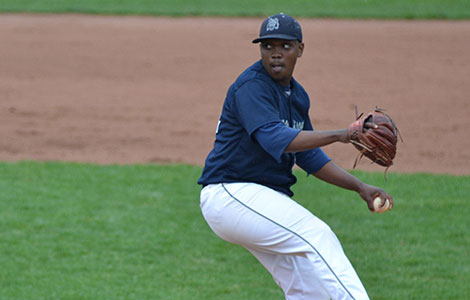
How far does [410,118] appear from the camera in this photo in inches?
420

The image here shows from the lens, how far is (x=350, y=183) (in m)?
3.88

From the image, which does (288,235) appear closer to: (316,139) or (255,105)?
(316,139)

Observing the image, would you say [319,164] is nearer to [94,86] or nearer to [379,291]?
[379,291]

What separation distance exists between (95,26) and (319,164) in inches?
547

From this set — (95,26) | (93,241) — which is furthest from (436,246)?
(95,26)

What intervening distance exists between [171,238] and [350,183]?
105 inches

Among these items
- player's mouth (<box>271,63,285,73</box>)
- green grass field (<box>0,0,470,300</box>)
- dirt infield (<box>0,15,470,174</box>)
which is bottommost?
dirt infield (<box>0,15,470,174</box>)

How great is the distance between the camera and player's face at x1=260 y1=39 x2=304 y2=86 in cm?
361

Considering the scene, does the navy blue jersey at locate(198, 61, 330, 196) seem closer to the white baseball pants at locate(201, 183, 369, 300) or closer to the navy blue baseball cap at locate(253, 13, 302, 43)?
the white baseball pants at locate(201, 183, 369, 300)

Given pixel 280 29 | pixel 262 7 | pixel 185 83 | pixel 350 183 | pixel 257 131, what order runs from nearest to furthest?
pixel 257 131 < pixel 280 29 < pixel 350 183 < pixel 185 83 < pixel 262 7

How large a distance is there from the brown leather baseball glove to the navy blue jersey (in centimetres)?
28

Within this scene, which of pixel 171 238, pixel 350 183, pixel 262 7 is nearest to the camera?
pixel 350 183

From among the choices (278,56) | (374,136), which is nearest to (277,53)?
(278,56)

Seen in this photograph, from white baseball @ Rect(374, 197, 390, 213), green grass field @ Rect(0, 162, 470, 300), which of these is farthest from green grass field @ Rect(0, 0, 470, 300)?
white baseball @ Rect(374, 197, 390, 213)
